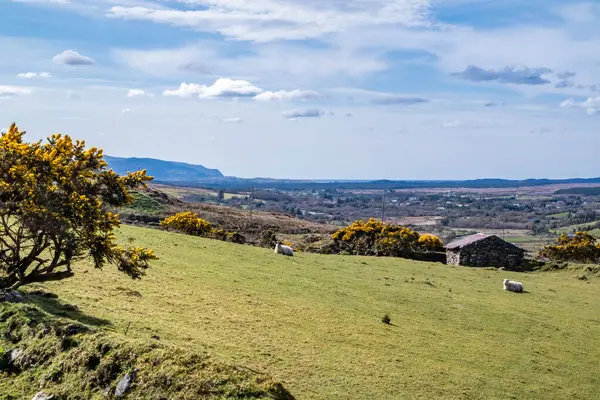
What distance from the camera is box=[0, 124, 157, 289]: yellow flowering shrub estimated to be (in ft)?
52.2

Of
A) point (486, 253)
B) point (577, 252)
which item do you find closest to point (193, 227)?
point (486, 253)

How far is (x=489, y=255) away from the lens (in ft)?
170

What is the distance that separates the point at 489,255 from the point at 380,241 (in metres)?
9.52

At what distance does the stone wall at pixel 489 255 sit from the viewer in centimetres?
5125

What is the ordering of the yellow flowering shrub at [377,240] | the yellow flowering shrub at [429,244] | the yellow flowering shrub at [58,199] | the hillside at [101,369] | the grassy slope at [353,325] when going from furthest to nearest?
1. the yellow flowering shrub at [429,244]
2. the yellow flowering shrub at [377,240]
3. the grassy slope at [353,325]
4. the yellow flowering shrub at [58,199]
5. the hillside at [101,369]

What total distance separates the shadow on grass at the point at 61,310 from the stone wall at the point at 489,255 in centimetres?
3932

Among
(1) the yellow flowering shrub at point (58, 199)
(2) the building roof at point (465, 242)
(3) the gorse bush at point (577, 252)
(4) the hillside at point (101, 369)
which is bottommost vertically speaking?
(3) the gorse bush at point (577, 252)

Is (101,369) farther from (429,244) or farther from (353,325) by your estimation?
(429,244)

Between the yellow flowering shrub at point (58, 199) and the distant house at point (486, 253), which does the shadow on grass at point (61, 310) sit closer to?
the yellow flowering shrub at point (58, 199)

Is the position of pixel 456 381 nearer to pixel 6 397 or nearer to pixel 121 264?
pixel 121 264

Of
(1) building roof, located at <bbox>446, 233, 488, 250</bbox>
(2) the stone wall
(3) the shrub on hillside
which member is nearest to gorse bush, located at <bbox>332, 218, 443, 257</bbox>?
(1) building roof, located at <bbox>446, 233, 488, 250</bbox>

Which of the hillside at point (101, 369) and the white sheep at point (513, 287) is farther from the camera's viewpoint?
the white sheep at point (513, 287)

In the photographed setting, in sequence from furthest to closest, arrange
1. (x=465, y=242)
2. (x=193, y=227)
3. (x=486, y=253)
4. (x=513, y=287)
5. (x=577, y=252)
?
(x=577, y=252) → (x=486, y=253) → (x=465, y=242) → (x=193, y=227) → (x=513, y=287)

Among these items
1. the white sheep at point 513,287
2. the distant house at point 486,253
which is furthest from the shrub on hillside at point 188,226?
the white sheep at point 513,287
